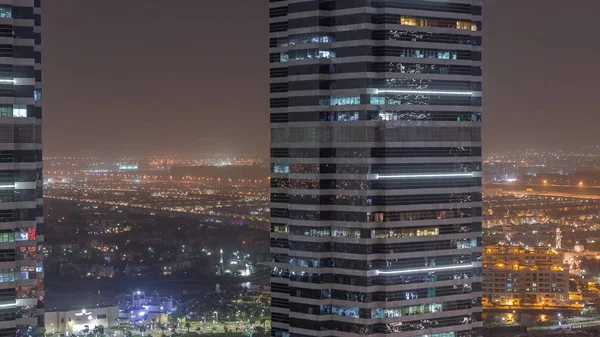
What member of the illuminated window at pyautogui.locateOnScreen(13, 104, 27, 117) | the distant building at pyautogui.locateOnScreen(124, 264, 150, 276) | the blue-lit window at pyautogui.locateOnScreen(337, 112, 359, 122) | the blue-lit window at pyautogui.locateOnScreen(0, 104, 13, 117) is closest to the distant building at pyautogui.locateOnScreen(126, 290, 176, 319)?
the distant building at pyautogui.locateOnScreen(124, 264, 150, 276)

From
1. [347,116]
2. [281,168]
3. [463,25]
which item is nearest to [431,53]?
[463,25]

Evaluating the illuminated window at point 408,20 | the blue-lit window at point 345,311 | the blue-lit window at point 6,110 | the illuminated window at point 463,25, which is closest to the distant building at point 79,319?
the blue-lit window at point 345,311

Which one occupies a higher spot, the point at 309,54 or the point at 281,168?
the point at 309,54

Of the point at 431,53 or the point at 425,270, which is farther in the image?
the point at 431,53

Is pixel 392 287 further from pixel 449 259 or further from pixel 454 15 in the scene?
pixel 454 15

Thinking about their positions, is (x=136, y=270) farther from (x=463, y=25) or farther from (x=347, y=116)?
(x=463, y=25)

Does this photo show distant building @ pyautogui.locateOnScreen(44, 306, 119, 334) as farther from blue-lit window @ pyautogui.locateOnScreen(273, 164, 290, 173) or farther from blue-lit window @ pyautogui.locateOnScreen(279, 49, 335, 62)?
blue-lit window @ pyautogui.locateOnScreen(279, 49, 335, 62)

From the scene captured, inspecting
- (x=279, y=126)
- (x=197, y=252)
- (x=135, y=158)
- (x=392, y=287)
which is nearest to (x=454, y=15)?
(x=279, y=126)
